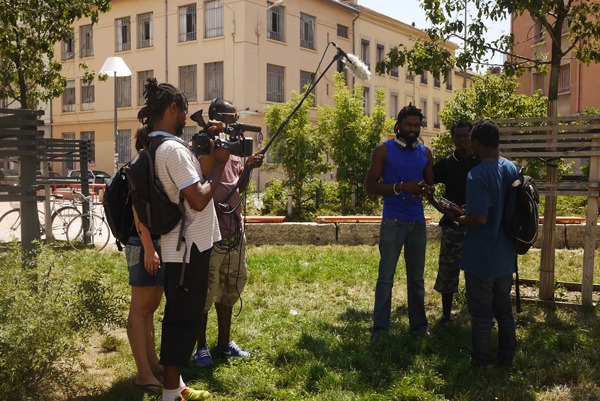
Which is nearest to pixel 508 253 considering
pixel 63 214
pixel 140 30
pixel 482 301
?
pixel 482 301

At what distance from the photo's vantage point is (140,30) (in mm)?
36500

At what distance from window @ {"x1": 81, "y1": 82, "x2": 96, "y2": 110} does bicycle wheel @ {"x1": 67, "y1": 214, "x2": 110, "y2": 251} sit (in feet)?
90.7

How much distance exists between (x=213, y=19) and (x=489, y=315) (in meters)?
30.6

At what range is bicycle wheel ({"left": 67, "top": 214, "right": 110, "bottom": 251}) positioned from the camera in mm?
12238

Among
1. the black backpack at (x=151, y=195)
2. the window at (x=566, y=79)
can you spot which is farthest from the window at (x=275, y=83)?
the black backpack at (x=151, y=195)

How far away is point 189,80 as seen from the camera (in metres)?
34.9

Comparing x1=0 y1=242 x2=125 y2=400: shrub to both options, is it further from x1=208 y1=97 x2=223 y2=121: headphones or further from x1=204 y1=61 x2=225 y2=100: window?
x1=204 y1=61 x2=225 y2=100: window

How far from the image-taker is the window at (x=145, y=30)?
36031 millimetres

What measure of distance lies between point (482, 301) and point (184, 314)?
2.29 m

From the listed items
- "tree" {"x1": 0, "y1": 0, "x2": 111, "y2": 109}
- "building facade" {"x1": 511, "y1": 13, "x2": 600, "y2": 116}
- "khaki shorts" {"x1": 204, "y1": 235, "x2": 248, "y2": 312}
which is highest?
"building facade" {"x1": 511, "y1": 13, "x2": 600, "y2": 116}

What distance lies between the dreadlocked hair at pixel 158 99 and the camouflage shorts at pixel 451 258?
3.23 meters

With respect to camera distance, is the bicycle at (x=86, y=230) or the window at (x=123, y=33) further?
the window at (x=123, y=33)

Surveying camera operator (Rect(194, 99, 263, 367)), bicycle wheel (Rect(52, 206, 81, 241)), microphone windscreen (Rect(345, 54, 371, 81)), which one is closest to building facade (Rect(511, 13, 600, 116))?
bicycle wheel (Rect(52, 206, 81, 241))

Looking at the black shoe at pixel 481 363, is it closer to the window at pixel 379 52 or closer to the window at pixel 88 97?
the window at pixel 88 97
